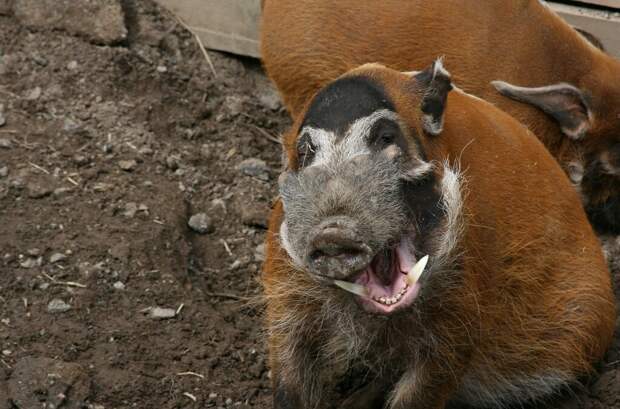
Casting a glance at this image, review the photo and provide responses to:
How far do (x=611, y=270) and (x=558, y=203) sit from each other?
Answer: 0.89 meters

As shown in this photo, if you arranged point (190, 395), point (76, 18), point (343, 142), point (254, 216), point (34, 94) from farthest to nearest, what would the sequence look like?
point (76, 18) → point (34, 94) → point (254, 216) → point (190, 395) → point (343, 142)

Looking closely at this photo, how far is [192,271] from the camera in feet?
15.9

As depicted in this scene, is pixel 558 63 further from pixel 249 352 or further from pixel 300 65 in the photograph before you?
pixel 249 352

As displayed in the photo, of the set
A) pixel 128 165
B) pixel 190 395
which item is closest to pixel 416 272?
pixel 190 395

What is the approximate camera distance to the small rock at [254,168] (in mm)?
5586

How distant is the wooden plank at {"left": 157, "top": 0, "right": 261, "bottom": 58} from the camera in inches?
252

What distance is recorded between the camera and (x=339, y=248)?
3213 mm

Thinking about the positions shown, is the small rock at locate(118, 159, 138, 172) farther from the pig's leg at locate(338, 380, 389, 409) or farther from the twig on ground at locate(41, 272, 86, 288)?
the pig's leg at locate(338, 380, 389, 409)

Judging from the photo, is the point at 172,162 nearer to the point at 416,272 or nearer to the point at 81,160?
the point at 81,160

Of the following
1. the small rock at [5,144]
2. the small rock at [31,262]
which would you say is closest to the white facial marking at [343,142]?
the small rock at [31,262]

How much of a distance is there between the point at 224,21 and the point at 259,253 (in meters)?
1.82

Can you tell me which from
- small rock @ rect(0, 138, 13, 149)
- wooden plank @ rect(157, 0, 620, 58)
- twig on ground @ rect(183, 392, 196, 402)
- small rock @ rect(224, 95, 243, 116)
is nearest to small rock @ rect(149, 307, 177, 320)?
twig on ground @ rect(183, 392, 196, 402)

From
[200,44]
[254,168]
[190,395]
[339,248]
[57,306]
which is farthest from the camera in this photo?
[200,44]

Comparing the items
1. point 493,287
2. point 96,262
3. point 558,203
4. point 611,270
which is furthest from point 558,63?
point 96,262
